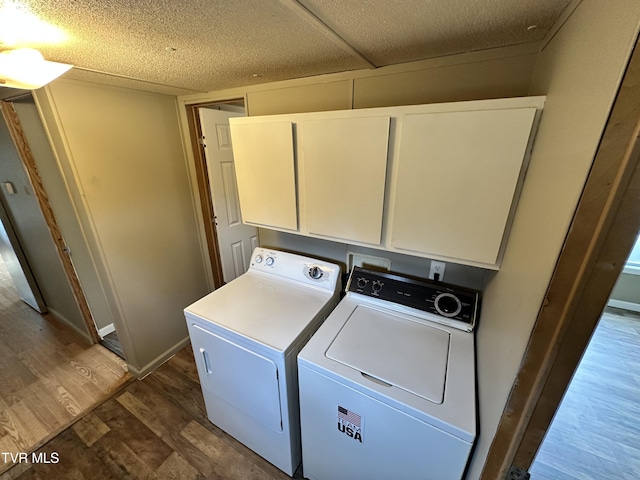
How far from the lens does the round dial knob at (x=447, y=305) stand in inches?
53.1

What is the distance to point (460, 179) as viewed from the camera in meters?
1.04

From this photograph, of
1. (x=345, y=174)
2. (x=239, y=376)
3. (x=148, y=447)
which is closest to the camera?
(x=345, y=174)

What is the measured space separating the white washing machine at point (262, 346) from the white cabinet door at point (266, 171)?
366 mm

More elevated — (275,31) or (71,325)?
(275,31)

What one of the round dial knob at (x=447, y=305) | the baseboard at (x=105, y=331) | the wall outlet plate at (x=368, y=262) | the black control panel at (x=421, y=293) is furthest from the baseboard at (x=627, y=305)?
the baseboard at (x=105, y=331)

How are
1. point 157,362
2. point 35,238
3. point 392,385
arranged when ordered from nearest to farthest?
1. point 392,385
2. point 157,362
3. point 35,238

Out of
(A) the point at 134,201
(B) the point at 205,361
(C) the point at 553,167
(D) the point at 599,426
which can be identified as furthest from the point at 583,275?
(A) the point at 134,201

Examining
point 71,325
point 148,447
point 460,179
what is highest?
point 460,179

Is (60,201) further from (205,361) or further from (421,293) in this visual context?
(421,293)

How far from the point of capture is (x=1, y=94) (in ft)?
6.03

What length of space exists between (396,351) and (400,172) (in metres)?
0.82

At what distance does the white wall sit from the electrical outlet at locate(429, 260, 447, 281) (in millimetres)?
416

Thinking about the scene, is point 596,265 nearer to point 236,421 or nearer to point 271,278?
point 271,278

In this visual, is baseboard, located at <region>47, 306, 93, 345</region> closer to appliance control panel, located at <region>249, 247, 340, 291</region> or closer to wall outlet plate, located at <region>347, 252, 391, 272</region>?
appliance control panel, located at <region>249, 247, 340, 291</region>
